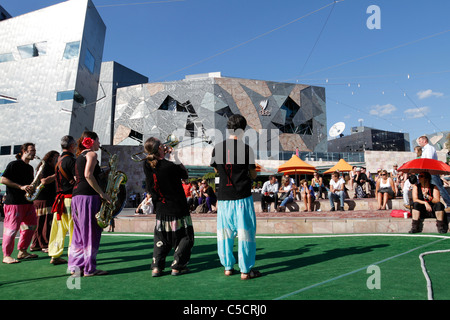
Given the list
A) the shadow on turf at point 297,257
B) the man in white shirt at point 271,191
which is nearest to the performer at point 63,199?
the shadow on turf at point 297,257

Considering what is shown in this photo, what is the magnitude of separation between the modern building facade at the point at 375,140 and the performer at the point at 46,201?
7137cm

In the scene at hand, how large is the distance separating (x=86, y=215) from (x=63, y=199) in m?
1.03

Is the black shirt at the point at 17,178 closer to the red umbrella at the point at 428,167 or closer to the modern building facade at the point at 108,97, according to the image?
the red umbrella at the point at 428,167

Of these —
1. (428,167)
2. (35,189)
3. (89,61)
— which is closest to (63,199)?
(35,189)

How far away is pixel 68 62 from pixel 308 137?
34.6m

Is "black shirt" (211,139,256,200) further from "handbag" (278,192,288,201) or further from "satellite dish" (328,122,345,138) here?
"satellite dish" (328,122,345,138)

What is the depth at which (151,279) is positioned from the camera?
364 centimetres

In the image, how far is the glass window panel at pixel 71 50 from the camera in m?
24.3

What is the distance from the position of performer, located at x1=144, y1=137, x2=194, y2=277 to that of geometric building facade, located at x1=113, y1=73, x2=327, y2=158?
36.6 metres

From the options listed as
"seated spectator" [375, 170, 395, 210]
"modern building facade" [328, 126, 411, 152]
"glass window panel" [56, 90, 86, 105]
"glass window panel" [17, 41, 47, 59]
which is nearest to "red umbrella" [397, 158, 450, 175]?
"seated spectator" [375, 170, 395, 210]

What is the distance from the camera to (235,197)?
3635mm

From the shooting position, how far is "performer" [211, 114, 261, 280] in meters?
3.56
